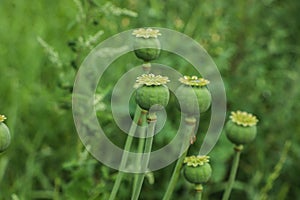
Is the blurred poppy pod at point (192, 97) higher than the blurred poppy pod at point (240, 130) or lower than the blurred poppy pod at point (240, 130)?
higher

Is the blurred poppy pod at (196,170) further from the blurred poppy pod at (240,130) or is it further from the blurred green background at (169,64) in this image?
the blurred green background at (169,64)

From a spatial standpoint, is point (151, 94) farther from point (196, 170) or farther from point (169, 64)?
point (169, 64)

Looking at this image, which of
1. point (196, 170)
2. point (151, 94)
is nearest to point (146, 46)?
point (151, 94)

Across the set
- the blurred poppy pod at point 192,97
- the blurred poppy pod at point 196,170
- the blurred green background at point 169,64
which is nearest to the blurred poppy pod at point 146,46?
the blurred poppy pod at point 192,97

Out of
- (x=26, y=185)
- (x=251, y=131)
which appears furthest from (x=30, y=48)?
(x=251, y=131)

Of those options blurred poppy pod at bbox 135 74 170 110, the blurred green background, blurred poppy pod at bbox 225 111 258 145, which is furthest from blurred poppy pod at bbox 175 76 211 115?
the blurred green background

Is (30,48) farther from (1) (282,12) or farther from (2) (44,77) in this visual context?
(1) (282,12)
